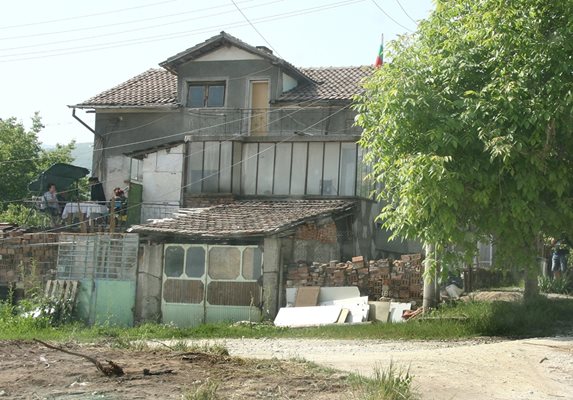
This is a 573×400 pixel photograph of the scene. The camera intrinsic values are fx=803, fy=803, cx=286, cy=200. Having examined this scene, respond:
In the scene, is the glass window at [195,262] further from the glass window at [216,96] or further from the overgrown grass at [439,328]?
the glass window at [216,96]

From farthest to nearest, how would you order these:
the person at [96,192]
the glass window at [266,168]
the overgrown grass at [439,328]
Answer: the person at [96,192] < the glass window at [266,168] < the overgrown grass at [439,328]

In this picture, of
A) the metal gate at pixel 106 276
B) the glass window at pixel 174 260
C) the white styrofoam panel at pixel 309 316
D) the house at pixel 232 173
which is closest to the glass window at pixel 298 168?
the house at pixel 232 173

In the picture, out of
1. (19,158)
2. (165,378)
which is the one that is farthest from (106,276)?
(19,158)

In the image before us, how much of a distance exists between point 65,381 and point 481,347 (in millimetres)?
6783

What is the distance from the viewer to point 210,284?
2141cm

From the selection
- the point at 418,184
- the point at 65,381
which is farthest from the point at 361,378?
the point at 418,184

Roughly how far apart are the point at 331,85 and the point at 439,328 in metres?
15.6

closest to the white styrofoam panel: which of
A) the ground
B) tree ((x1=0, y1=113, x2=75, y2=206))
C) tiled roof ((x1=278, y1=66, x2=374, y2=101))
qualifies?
the ground

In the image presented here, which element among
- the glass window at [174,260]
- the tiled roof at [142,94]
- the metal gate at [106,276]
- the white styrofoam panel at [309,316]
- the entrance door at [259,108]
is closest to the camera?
the white styrofoam panel at [309,316]

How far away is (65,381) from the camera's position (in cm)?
981

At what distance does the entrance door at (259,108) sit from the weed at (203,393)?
21.9 m

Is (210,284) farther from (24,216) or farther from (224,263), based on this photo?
(24,216)

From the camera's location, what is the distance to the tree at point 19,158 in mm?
41875

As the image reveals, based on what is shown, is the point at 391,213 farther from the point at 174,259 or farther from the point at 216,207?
the point at 216,207
